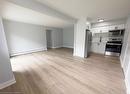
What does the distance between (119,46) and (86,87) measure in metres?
3.98

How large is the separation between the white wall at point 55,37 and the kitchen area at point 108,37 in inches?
147

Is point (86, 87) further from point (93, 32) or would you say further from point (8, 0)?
point (93, 32)

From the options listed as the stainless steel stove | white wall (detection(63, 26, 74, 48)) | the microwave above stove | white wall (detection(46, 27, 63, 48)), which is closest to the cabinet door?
the stainless steel stove

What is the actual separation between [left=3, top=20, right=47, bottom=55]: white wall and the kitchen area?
4.56 m

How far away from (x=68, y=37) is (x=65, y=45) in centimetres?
110

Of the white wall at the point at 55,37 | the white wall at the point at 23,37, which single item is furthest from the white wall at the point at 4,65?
the white wall at the point at 55,37

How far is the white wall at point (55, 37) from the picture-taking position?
7.02 m

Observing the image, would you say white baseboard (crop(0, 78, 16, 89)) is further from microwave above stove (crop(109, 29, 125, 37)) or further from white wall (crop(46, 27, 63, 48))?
microwave above stove (crop(109, 29, 125, 37))

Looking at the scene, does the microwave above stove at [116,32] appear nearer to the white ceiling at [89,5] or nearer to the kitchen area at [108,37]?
the kitchen area at [108,37]

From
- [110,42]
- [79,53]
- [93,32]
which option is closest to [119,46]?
[110,42]

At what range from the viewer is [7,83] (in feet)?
5.58

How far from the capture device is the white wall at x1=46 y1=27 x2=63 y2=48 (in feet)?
23.0

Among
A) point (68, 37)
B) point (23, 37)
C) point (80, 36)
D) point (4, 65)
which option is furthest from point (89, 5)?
point (68, 37)

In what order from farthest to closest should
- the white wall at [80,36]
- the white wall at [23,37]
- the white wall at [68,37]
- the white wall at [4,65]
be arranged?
the white wall at [68,37], the white wall at [23,37], the white wall at [80,36], the white wall at [4,65]
